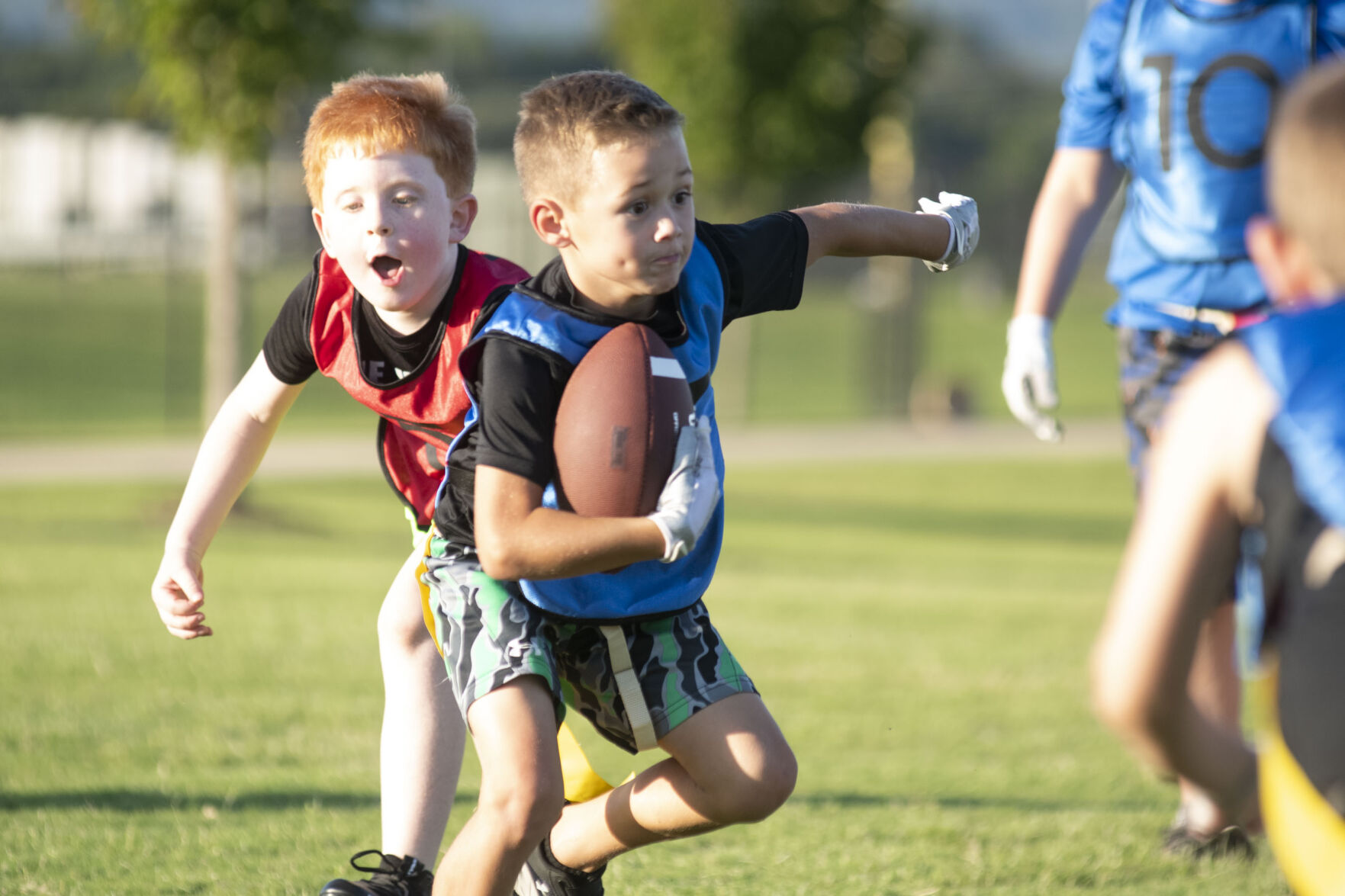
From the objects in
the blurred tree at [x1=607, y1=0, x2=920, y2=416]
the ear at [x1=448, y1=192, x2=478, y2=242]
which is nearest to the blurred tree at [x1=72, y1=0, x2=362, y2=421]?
the blurred tree at [x1=607, y1=0, x2=920, y2=416]

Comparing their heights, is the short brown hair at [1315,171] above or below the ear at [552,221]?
above

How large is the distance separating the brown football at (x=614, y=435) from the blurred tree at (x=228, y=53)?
9136 mm

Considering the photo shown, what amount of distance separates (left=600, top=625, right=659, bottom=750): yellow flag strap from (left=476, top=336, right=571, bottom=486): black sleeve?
0.39m

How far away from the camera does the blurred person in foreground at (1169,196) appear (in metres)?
3.63

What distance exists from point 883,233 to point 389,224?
41.9 inches

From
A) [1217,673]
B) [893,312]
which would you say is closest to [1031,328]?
[1217,673]

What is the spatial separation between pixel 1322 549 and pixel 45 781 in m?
3.88

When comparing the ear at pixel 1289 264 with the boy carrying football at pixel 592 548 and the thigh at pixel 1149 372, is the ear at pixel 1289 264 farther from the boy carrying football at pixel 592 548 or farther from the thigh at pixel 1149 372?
the thigh at pixel 1149 372

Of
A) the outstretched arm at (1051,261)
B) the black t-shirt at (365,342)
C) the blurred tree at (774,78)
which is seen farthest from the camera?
the blurred tree at (774,78)

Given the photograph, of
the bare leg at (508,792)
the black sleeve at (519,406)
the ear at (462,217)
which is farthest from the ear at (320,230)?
the bare leg at (508,792)

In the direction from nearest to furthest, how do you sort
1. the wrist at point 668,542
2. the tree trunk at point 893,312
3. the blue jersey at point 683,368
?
the wrist at point 668,542
the blue jersey at point 683,368
the tree trunk at point 893,312

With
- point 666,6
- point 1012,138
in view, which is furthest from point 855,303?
point 666,6

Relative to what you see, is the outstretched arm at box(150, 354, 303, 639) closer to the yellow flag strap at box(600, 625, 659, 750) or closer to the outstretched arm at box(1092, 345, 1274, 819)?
the yellow flag strap at box(600, 625, 659, 750)

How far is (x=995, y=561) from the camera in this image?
11039 mm
